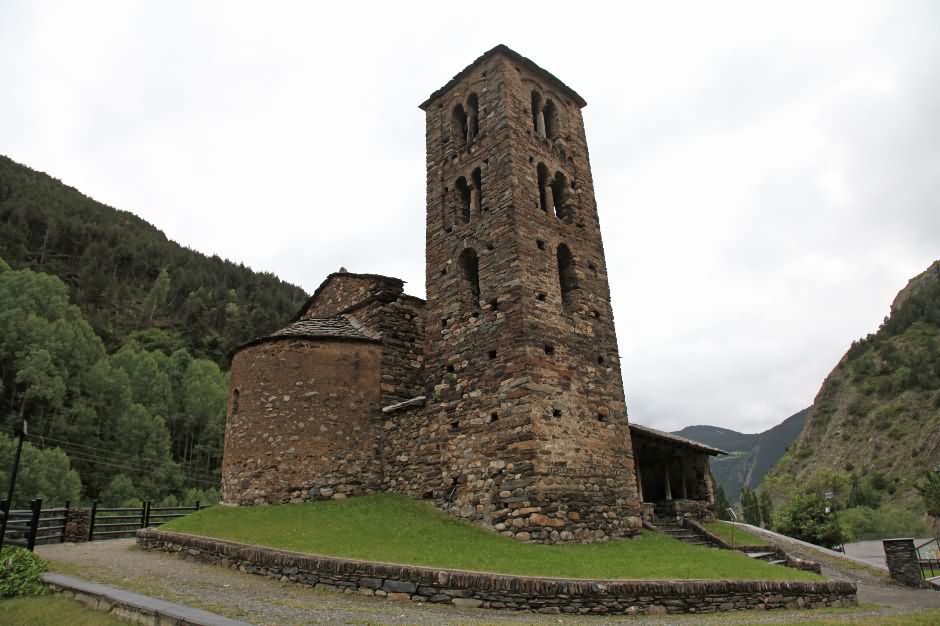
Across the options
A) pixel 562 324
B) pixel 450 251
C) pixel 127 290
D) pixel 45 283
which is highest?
pixel 127 290

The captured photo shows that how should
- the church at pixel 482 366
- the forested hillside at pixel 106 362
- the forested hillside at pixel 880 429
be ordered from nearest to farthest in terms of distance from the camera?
the church at pixel 482 366
the forested hillside at pixel 106 362
the forested hillside at pixel 880 429

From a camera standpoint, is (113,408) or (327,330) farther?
(113,408)

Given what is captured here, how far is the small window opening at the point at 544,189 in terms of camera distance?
1973 cm

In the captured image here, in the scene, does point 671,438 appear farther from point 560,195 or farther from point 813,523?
point 813,523

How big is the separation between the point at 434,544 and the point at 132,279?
10209cm

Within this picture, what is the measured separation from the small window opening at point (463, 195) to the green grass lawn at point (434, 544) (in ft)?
32.5

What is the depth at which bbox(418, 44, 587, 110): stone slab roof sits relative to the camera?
20.7 metres

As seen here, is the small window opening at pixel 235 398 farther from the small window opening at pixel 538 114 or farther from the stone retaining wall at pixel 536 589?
the small window opening at pixel 538 114

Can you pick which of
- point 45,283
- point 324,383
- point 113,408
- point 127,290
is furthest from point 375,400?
point 127,290

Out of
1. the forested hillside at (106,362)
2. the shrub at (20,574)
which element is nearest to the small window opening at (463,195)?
the forested hillside at (106,362)

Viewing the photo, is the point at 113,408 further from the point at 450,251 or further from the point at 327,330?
the point at 450,251

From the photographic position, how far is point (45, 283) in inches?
2012

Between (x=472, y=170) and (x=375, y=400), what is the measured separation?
868 centimetres

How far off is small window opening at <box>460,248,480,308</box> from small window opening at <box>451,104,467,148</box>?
5.06m
